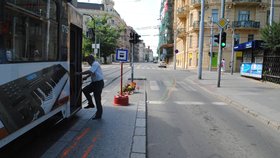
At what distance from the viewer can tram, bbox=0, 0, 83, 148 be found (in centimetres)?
372

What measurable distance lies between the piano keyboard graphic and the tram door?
5.39 feet

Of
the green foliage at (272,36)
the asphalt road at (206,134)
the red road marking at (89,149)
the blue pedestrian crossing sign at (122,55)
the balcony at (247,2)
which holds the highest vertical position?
the balcony at (247,2)

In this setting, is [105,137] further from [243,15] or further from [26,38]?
[243,15]

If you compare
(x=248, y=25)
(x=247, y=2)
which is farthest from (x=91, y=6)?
(x=248, y=25)

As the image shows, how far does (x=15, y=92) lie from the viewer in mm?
3895

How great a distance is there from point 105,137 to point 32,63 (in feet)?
7.90

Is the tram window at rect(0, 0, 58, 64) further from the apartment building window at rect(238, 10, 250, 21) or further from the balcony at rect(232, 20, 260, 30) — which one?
the apartment building window at rect(238, 10, 250, 21)

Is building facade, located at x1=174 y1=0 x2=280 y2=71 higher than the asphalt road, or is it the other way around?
building facade, located at x1=174 y1=0 x2=280 y2=71

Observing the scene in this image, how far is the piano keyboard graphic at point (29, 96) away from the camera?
146 inches

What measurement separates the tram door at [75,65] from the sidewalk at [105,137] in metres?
0.50

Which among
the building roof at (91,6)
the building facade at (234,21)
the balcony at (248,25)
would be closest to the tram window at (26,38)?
the building facade at (234,21)

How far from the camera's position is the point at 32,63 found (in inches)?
177

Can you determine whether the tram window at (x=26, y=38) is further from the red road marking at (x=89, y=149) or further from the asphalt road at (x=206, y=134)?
the asphalt road at (x=206, y=134)

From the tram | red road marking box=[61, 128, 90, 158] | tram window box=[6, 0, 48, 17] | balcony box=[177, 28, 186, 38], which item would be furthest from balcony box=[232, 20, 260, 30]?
tram window box=[6, 0, 48, 17]
